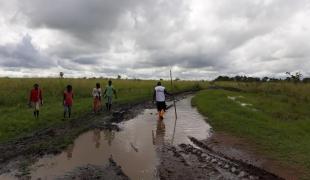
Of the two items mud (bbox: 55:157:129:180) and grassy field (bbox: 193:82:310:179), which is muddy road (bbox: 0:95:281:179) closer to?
mud (bbox: 55:157:129:180)

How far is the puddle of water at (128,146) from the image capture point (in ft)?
31.2

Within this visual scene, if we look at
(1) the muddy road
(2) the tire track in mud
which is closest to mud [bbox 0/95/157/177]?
(1) the muddy road

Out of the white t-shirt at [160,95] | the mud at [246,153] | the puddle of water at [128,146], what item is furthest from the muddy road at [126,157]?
the white t-shirt at [160,95]

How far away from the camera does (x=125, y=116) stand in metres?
19.8

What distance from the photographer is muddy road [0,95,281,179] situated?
9.15m

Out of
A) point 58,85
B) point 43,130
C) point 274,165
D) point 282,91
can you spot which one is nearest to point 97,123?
point 43,130

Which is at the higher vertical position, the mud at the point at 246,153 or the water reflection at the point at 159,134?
the water reflection at the point at 159,134

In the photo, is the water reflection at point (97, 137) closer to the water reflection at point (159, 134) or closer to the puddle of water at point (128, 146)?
the puddle of water at point (128, 146)

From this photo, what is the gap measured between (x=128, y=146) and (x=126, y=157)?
4.91 ft

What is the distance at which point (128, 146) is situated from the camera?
12227mm

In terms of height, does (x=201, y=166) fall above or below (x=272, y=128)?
below

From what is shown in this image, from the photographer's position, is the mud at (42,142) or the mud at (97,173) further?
the mud at (42,142)

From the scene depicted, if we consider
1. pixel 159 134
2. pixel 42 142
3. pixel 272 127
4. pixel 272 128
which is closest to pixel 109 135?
pixel 159 134

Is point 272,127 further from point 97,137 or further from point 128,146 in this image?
point 97,137
